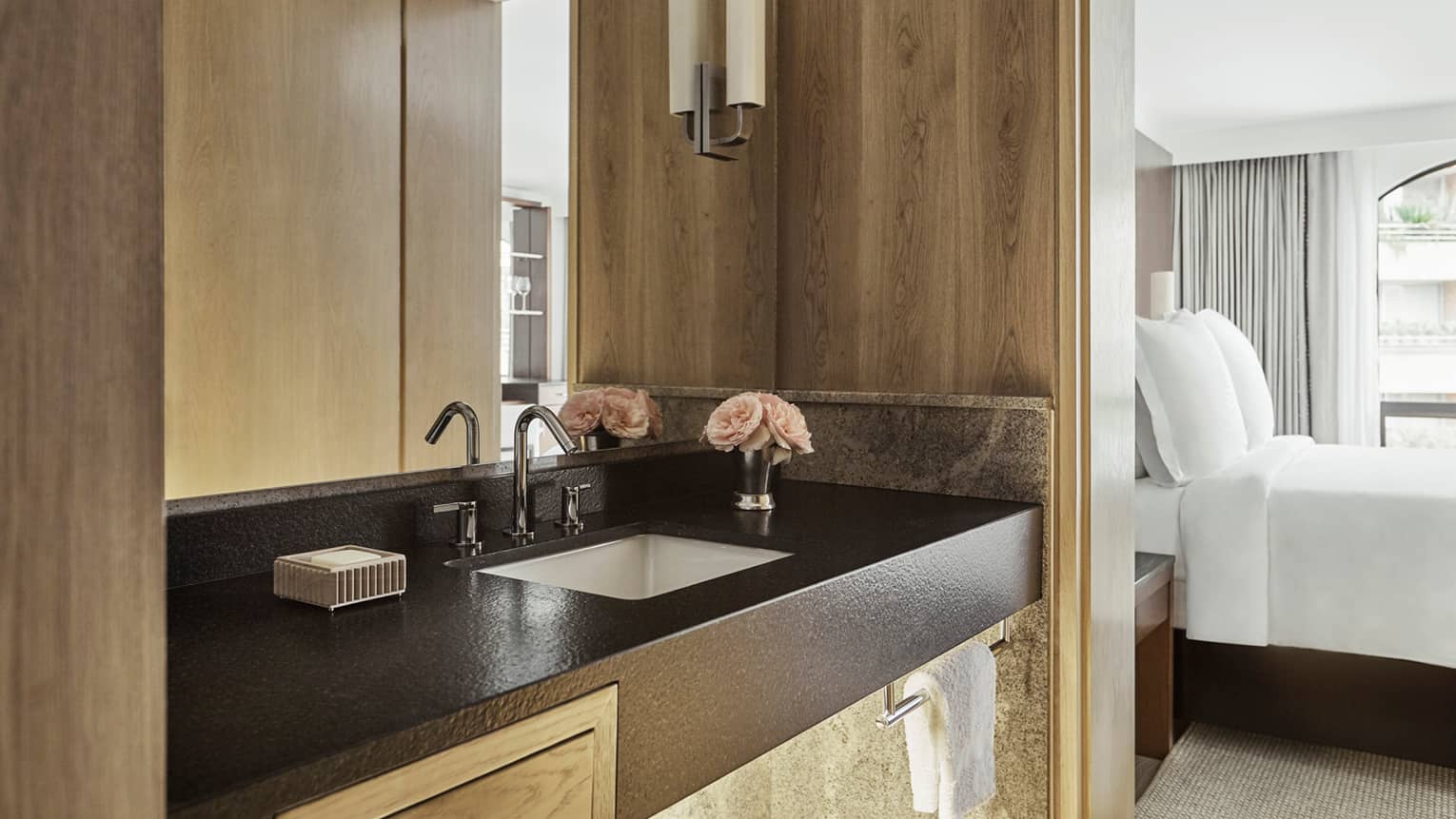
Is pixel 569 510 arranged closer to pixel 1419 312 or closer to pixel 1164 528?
pixel 1164 528

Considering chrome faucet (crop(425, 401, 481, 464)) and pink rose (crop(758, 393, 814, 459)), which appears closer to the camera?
chrome faucet (crop(425, 401, 481, 464))

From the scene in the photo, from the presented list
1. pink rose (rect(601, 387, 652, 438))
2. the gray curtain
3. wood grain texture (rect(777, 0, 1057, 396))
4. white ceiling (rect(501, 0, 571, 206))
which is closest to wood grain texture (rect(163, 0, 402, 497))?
white ceiling (rect(501, 0, 571, 206))

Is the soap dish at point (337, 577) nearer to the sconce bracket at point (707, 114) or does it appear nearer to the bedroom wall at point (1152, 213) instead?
the sconce bracket at point (707, 114)

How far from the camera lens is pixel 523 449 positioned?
1480 millimetres

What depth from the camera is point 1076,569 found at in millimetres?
1812

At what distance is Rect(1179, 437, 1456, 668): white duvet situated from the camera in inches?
110

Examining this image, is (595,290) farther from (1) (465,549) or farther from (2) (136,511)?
(2) (136,511)

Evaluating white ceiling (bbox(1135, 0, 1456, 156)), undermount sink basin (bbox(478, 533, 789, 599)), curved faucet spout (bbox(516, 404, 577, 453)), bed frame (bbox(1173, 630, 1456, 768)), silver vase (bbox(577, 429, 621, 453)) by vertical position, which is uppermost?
white ceiling (bbox(1135, 0, 1456, 156))

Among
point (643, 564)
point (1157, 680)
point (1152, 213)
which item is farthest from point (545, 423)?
point (1152, 213)

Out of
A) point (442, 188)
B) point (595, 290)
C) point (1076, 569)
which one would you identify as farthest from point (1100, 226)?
point (442, 188)

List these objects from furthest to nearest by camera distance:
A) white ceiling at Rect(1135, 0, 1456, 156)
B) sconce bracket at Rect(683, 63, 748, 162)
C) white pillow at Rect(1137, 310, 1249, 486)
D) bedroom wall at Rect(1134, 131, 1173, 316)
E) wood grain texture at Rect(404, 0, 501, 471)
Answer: bedroom wall at Rect(1134, 131, 1173, 316), white ceiling at Rect(1135, 0, 1456, 156), white pillow at Rect(1137, 310, 1249, 486), sconce bracket at Rect(683, 63, 748, 162), wood grain texture at Rect(404, 0, 501, 471)

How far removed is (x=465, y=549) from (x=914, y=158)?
3.73 feet

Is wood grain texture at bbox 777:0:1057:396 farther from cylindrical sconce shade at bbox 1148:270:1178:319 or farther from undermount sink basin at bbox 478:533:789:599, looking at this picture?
cylindrical sconce shade at bbox 1148:270:1178:319

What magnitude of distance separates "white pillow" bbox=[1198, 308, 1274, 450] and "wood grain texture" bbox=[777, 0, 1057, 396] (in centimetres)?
229
